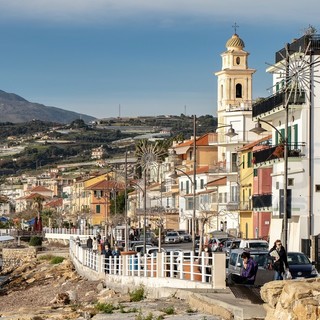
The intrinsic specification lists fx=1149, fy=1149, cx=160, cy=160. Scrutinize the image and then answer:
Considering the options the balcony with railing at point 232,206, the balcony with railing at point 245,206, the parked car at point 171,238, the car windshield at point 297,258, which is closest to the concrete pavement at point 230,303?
the car windshield at point 297,258

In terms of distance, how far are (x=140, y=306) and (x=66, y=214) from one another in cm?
14620

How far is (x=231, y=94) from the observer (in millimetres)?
117188

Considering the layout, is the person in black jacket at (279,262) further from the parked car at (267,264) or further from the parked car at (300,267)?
the parked car at (300,267)

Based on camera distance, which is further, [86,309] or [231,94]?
[231,94]

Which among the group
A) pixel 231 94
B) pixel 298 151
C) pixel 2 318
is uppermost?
pixel 231 94

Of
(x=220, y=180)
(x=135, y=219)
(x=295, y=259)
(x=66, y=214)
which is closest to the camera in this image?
(x=295, y=259)

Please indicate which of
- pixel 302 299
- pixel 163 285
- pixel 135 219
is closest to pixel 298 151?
pixel 163 285

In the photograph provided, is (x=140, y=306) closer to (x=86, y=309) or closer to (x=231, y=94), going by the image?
(x=86, y=309)

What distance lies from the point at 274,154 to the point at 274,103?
270cm

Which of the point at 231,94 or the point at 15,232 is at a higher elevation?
the point at 231,94

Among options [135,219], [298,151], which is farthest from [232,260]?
[135,219]

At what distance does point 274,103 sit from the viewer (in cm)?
5828

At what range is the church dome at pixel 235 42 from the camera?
118688mm

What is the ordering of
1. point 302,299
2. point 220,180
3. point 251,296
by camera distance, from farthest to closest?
point 220,180 < point 251,296 < point 302,299
